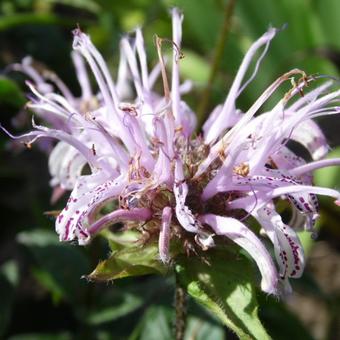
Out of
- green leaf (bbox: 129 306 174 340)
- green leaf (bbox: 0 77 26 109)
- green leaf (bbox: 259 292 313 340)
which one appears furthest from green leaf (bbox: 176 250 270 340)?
green leaf (bbox: 259 292 313 340)

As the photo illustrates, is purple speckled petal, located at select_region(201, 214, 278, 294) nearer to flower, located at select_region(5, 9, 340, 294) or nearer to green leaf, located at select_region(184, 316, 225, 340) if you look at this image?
flower, located at select_region(5, 9, 340, 294)

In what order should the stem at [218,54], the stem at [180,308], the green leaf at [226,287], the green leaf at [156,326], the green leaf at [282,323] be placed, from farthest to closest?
the stem at [218,54] → the green leaf at [282,323] → the green leaf at [156,326] → the stem at [180,308] → the green leaf at [226,287]

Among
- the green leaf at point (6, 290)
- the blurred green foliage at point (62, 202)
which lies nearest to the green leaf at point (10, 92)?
the blurred green foliage at point (62, 202)

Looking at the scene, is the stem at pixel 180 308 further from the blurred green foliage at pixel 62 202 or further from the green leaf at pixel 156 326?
the green leaf at pixel 156 326

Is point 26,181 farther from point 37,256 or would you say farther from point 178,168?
point 178,168

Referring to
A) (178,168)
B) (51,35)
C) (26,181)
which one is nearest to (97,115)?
(178,168)

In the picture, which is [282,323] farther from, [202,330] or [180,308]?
[180,308]
